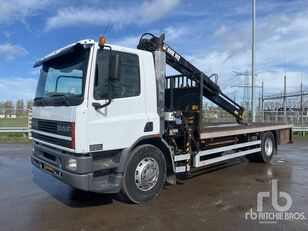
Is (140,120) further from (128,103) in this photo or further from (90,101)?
(90,101)

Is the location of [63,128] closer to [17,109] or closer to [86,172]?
[86,172]

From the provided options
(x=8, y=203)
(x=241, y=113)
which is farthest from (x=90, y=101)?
(x=241, y=113)

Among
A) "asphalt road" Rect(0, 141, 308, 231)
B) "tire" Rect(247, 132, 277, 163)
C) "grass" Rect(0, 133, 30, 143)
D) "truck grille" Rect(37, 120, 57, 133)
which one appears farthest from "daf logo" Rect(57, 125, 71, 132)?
"grass" Rect(0, 133, 30, 143)

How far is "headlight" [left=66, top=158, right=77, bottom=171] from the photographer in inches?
218

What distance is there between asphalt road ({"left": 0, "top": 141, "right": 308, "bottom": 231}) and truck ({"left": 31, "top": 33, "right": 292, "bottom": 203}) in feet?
1.59

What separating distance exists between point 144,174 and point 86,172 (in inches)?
48.9

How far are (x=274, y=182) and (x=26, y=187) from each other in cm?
578

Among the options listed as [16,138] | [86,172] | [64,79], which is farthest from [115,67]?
[16,138]

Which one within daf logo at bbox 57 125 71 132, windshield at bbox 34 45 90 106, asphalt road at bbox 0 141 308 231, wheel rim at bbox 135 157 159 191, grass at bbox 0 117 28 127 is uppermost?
windshield at bbox 34 45 90 106

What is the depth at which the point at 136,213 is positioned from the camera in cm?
581

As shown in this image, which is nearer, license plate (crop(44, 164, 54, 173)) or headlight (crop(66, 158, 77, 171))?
headlight (crop(66, 158, 77, 171))

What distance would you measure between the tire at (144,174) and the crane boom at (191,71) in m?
2.15

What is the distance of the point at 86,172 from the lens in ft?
18.0

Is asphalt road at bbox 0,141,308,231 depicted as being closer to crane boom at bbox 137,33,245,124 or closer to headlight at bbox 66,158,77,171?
headlight at bbox 66,158,77,171
